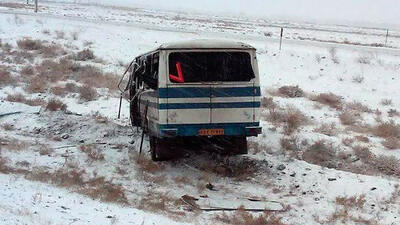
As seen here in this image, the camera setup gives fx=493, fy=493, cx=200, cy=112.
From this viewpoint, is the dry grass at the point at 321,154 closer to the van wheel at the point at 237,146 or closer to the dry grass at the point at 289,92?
the van wheel at the point at 237,146

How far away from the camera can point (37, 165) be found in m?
10.6

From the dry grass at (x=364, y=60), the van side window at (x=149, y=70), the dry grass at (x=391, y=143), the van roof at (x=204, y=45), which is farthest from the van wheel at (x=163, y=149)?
the dry grass at (x=364, y=60)

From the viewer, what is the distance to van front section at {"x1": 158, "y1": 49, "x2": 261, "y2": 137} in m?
10.2

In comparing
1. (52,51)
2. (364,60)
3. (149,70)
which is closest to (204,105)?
(149,70)

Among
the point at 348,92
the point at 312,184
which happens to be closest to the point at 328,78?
the point at 348,92

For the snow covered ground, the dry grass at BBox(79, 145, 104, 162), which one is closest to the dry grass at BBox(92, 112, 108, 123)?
the snow covered ground

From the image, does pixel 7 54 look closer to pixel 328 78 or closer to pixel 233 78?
pixel 328 78

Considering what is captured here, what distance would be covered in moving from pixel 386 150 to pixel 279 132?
2.89 metres

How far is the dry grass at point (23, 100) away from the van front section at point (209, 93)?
7.96m

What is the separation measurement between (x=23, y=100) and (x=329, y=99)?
10890mm

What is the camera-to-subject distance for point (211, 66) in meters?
10.5

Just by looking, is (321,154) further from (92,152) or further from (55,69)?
(55,69)

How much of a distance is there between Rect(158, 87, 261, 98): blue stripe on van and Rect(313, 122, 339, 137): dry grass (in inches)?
186

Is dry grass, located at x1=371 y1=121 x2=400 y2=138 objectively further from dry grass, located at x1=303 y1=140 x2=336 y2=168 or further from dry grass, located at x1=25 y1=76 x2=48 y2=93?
dry grass, located at x1=25 y1=76 x2=48 y2=93
